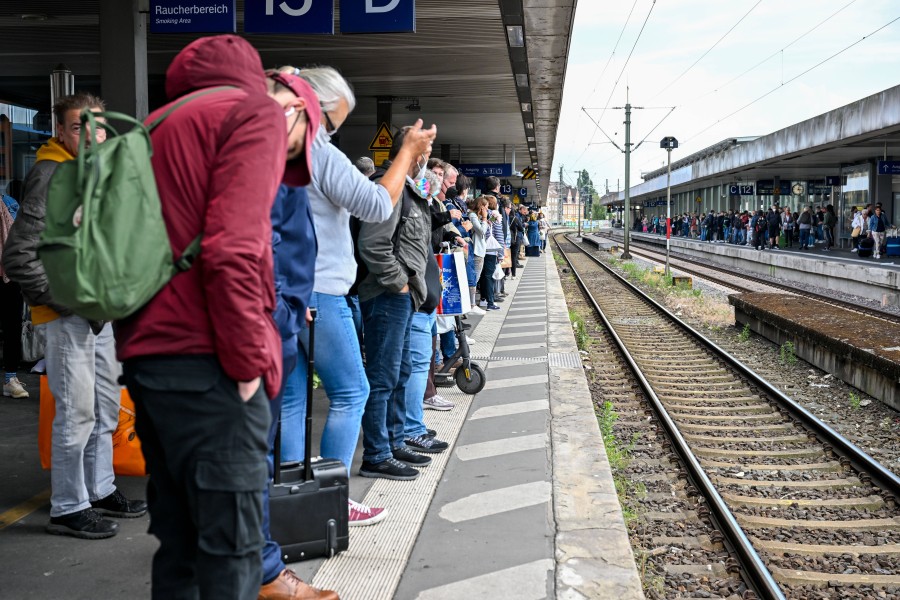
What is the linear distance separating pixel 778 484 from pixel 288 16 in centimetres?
614

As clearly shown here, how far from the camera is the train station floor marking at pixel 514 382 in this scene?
839cm

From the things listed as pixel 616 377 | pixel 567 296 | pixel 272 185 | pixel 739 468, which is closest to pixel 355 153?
pixel 567 296

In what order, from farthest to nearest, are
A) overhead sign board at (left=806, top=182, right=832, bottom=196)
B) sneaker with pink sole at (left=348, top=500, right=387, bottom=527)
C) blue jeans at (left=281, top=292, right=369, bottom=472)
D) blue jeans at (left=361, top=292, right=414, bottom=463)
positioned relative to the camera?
overhead sign board at (left=806, top=182, right=832, bottom=196), blue jeans at (left=361, top=292, right=414, bottom=463), sneaker with pink sole at (left=348, top=500, right=387, bottom=527), blue jeans at (left=281, top=292, right=369, bottom=472)

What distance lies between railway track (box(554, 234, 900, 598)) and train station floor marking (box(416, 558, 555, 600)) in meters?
1.14

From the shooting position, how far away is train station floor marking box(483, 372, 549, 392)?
8389mm

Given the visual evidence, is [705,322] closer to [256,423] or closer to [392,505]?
[392,505]

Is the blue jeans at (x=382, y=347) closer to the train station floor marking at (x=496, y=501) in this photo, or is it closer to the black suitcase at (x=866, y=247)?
the train station floor marking at (x=496, y=501)

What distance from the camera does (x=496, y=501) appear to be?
490 cm

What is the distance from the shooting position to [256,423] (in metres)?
2.35

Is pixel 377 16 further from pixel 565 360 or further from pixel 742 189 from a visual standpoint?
pixel 742 189

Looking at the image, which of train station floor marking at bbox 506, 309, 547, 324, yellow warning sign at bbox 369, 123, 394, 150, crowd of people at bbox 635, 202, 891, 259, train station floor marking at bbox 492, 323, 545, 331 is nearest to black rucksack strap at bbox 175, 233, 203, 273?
train station floor marking at bbox 492, 323, 545, 331

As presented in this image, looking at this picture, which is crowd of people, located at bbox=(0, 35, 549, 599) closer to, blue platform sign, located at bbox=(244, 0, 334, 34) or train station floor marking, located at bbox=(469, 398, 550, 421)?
train station floor marking, located at bbox=(469, 398, 550, 421)

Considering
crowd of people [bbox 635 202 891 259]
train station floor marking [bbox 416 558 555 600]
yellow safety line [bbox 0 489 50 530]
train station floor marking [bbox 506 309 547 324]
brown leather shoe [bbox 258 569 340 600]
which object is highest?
crowd of people [bbox 635 202 891 259]

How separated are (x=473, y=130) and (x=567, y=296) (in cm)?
650
